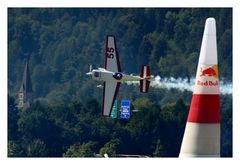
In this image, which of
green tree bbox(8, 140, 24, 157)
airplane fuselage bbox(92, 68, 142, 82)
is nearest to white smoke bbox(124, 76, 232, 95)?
green tree bbox(8, 140, 24, 157)

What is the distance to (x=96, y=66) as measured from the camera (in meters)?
75.8

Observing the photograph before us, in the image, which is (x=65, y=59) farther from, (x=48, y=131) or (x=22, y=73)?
(x=48, y=131)

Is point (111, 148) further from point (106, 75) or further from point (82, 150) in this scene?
point (106, 75)

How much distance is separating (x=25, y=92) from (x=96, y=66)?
15.7 ft

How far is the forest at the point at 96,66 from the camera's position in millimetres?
58562

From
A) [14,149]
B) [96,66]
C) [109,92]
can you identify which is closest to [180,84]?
[14,149]

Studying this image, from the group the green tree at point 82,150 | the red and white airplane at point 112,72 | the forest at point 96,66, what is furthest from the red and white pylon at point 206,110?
the green tree at point 82,150

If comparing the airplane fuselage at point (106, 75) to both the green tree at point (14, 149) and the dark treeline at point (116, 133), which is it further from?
the green tree at point (14, 149)

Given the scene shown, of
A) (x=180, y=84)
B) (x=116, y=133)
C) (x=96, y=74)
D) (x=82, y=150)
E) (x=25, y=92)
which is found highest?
(x=96, y=74)

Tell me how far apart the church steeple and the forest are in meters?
0.42

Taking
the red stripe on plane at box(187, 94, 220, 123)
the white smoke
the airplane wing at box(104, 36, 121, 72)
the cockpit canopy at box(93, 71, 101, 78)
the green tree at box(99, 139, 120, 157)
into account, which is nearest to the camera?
the red stripe on plane at box(187, 94, 220, 123)

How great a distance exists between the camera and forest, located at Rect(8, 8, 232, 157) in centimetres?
5856

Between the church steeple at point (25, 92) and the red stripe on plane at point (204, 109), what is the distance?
40251 millimetres

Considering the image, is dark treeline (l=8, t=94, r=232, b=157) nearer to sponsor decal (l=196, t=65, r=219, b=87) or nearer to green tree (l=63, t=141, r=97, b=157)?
green tree (l=63, t=141, r=97, b=157)
